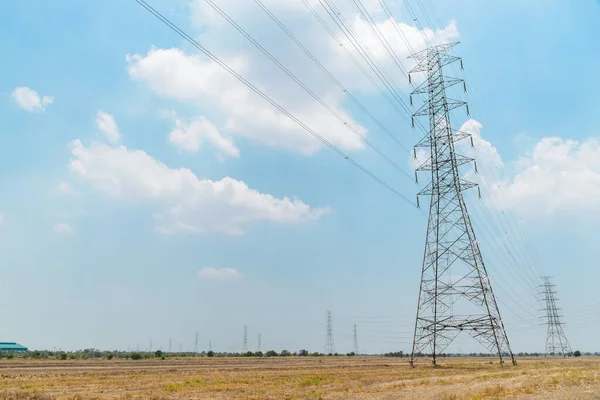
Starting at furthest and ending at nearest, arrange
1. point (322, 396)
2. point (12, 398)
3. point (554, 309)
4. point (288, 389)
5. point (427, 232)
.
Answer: point (554, 309) → point (427, 232) → point (288, 389) → point (322, 396) → point (12, 398)

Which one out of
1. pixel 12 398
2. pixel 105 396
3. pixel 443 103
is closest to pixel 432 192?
pixel 443 103

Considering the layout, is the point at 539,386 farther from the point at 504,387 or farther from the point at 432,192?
the point at 432,192

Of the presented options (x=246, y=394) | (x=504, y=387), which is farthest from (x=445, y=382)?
(x=246, y=394)

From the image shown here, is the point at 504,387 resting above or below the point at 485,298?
below

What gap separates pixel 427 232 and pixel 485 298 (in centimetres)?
1063

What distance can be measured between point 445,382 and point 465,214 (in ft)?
83.2

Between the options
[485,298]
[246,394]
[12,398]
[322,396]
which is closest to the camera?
[12,398]

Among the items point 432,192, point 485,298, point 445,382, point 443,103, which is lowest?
point 445,382

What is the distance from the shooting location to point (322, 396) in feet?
92.3

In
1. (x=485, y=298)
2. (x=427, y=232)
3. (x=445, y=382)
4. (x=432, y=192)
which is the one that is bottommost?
(x=445, y=382)

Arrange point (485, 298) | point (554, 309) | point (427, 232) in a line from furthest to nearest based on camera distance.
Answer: point (554, 309), point (427, 232), point (485, 298)

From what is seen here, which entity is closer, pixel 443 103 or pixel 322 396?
pixel 322 396

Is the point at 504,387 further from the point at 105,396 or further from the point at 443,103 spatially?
the point at 443,103

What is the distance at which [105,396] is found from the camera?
28.5 m
